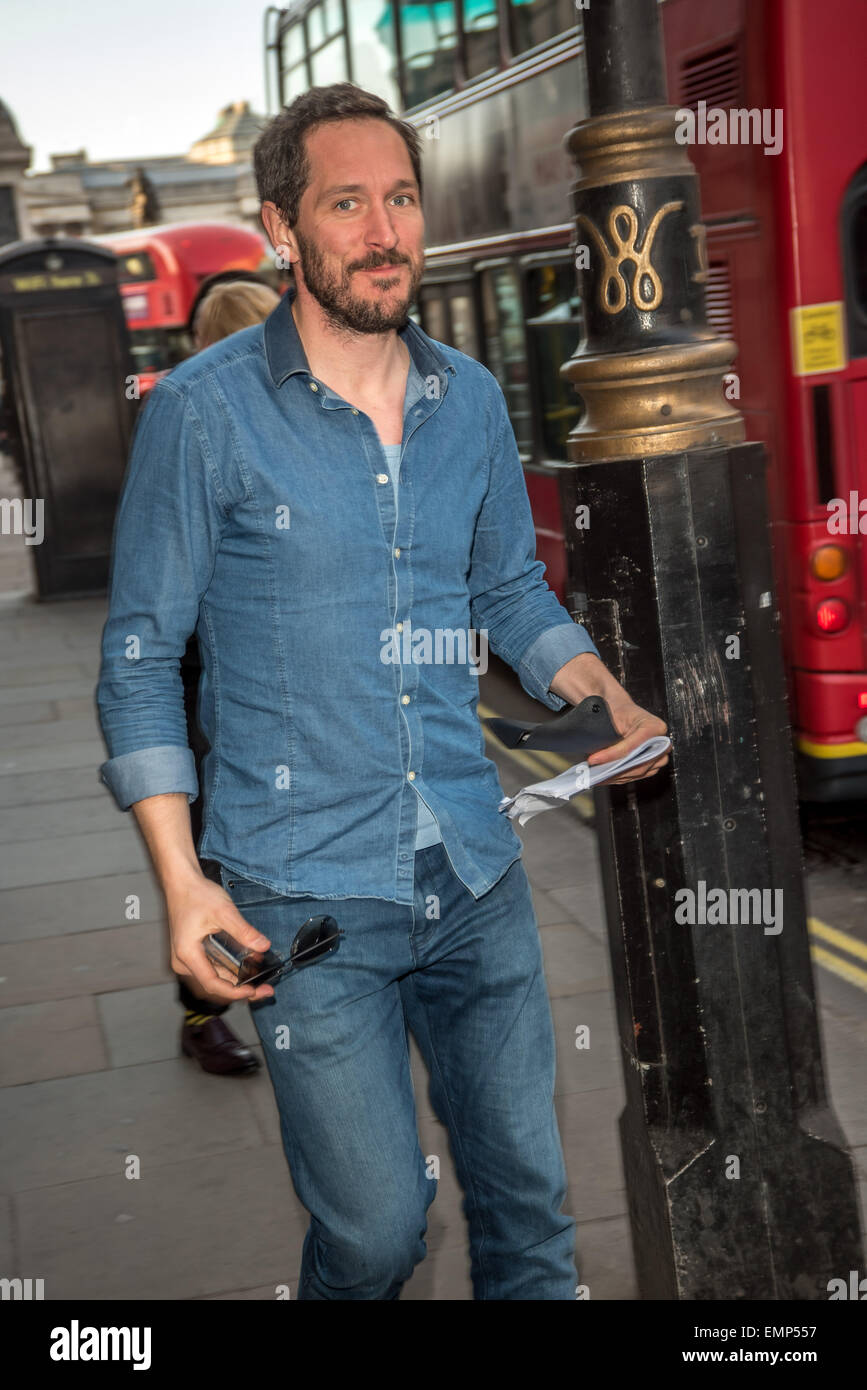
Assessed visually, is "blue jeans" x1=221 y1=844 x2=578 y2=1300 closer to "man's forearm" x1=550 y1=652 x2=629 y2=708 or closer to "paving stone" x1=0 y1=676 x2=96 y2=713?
"man's forearm" x1=550 y1=652 x2=629 y2=708

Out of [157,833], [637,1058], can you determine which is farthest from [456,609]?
[637,1058]

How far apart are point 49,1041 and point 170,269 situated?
878 inches

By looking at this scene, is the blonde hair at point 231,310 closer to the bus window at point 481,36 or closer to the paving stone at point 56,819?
the paving stone at point 56,819

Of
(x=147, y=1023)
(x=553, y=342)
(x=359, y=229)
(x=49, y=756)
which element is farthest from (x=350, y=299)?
(x=49, y=756)

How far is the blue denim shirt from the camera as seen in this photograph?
2283 millimetres

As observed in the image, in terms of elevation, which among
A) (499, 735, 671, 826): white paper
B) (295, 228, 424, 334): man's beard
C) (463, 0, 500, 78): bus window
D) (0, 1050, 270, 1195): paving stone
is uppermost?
(463, 0, 500, 78): bus window

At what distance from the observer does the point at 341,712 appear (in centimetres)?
235

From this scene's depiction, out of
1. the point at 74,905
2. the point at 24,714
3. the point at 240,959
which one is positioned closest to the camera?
the point at 240,959

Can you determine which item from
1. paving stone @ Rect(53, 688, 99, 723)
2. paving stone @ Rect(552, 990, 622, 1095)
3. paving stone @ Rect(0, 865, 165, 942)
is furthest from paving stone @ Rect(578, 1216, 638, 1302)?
paving stone @ Rect(53, 688, 99, 723)

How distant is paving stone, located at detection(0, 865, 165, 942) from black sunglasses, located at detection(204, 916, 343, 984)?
3.95m

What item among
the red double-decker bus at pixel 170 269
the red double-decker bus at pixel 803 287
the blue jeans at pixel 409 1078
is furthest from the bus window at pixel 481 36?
the red double-decker bus at pixel 170 269

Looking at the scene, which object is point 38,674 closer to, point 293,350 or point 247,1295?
point 247,1295

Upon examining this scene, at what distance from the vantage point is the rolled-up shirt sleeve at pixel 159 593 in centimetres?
227
